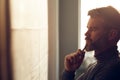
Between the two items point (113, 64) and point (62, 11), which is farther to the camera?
point (62, 11)

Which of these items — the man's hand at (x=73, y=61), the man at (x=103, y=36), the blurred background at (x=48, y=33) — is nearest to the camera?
the blurred background at (x=48, y=33)

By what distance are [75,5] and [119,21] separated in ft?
2.91

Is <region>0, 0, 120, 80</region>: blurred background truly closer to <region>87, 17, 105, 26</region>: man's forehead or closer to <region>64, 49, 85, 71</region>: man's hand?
<region>64, 49, 85, 71</region>: man's hand

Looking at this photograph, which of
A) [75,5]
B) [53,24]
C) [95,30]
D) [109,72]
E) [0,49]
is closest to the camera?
[0,49]

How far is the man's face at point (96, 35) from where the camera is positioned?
2.80 ft

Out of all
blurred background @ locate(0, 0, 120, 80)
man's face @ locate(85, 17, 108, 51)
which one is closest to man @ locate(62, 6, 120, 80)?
man's face @ locate(85, 17, 108, 51)

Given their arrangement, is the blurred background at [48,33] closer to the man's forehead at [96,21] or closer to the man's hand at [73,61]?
the man's hand at [73,61]

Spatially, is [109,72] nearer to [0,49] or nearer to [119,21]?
[119,21]

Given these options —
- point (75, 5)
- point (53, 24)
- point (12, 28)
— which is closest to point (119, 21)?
point (12, 28)

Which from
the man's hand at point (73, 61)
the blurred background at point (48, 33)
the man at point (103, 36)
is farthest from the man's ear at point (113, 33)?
the blurred background at point (48, 33)

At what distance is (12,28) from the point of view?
56cm

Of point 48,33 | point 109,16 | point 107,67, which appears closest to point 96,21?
point 109,16

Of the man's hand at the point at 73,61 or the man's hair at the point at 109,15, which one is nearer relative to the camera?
the man's hair at the point at 109,15

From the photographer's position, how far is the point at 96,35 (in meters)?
0.86
